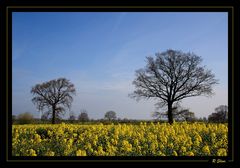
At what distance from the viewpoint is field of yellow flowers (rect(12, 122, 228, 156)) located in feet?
14.8

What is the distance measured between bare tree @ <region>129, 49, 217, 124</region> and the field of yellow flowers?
381 mm

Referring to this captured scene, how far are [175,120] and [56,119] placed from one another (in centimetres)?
153

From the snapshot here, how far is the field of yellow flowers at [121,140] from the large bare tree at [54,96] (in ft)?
0.71

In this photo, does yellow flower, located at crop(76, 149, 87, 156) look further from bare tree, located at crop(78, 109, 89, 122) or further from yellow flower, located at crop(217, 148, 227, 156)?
yellow flower, located at crop(217, 148, 227, 156)

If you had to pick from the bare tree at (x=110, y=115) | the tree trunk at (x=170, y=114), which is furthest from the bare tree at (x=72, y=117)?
the tree trunk at (x=170, y=114)

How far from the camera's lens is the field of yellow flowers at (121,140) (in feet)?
14.8

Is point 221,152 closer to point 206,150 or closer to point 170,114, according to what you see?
point 206,150

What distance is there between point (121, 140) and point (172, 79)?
123 centimetres

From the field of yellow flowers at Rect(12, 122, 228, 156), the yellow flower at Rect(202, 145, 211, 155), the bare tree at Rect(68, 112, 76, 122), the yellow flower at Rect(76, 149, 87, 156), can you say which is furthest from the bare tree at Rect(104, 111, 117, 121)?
the yellow flower at Rect(202, 145, 211, 155)

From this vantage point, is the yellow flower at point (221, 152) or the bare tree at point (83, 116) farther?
the bare tree at point (83, 116)

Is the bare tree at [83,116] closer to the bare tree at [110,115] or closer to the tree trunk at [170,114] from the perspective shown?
the bare tree at [110,115]

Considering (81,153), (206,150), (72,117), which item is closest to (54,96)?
(72,117)
